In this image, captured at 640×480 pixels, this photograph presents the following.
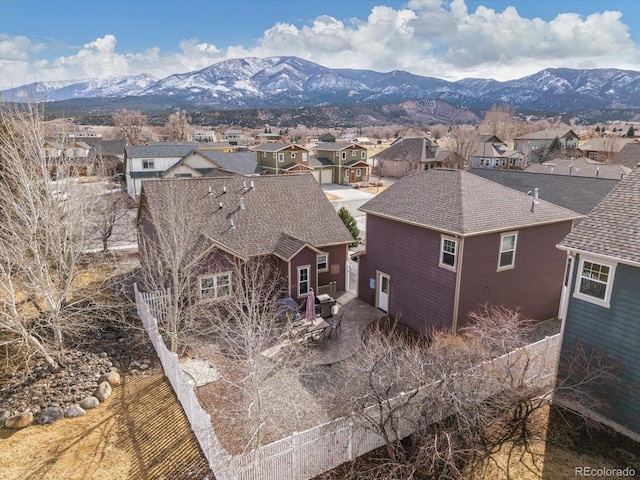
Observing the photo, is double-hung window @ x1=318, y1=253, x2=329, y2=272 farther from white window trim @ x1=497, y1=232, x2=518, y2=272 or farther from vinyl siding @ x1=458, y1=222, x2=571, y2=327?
white window trim @ x1=497, y1=232, x2=518, y2=272

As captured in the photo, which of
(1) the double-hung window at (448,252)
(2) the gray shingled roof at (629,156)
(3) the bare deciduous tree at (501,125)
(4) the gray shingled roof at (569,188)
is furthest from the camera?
(3) the bare deciduous tree at (501,125)

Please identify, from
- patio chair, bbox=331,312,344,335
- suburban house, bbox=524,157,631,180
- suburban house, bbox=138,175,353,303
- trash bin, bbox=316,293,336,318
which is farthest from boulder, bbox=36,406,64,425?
suburban house, bbox=524,157,631,180

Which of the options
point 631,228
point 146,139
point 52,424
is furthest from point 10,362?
point 146,139

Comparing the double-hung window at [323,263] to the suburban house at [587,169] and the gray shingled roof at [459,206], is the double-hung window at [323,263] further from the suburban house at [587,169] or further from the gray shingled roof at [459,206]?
the suburban house at [587,169]

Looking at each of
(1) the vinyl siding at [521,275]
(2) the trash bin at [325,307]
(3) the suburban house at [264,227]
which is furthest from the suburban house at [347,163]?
(2) the trash bin at [325,307]

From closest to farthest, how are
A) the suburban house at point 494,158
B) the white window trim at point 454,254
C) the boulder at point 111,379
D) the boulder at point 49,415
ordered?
the boulder at point 49,415 → the boulder at point 111,379 → the white window trim at point 454,254 → the suburban house at point 494,158

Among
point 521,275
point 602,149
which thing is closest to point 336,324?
point 521,275

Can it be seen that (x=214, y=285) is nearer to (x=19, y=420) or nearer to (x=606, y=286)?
(x=19, y=420)
